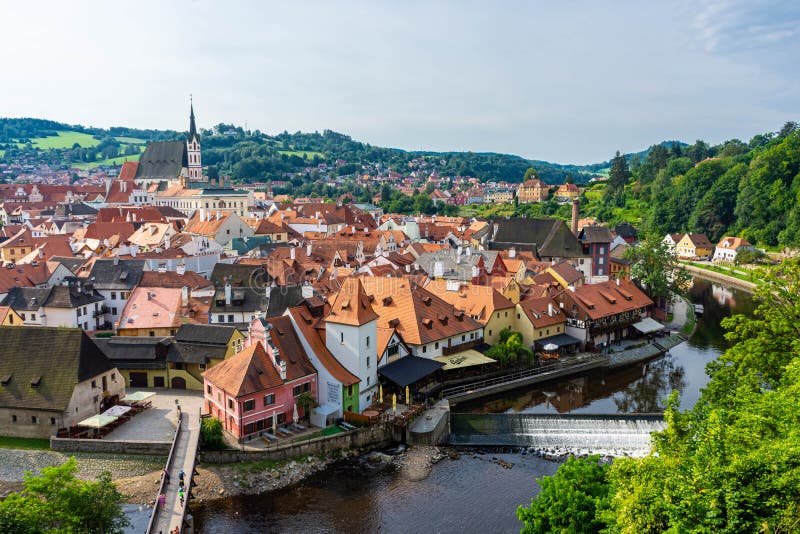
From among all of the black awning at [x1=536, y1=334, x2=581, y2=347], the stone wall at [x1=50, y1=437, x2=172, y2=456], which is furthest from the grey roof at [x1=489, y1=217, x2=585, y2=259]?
the stone wall at [x1=50, y1=437, x2=172, y2=456]

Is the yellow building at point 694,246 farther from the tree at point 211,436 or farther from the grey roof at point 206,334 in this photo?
the tree at point 211,436

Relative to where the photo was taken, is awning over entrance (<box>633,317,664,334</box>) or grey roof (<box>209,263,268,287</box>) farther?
grey roof (<box>209,263,268,287</box>)

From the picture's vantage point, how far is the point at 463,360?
47969 millimetres

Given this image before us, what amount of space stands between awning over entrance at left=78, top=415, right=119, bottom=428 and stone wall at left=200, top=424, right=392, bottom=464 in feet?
21.1

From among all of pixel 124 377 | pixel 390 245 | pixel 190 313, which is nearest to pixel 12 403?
pixel 124 377

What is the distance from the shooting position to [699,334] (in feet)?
219

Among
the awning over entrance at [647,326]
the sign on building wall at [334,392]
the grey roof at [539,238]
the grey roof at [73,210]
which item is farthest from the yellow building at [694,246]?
the grey roof at [73,210]

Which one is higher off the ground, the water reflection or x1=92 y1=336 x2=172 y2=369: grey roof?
x1=92 y1=336 x2=172 y2=369: grey roof

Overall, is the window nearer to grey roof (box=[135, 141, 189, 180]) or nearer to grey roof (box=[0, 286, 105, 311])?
grey roof (box=[0, 286, 105, 311])

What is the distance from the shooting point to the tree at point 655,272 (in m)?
69.1

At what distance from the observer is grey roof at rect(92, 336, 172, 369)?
43.7 m

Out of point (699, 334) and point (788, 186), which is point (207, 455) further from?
point (788, 186)

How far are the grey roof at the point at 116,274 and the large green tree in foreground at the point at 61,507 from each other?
39272 mm

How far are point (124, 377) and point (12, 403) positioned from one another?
842 cm
